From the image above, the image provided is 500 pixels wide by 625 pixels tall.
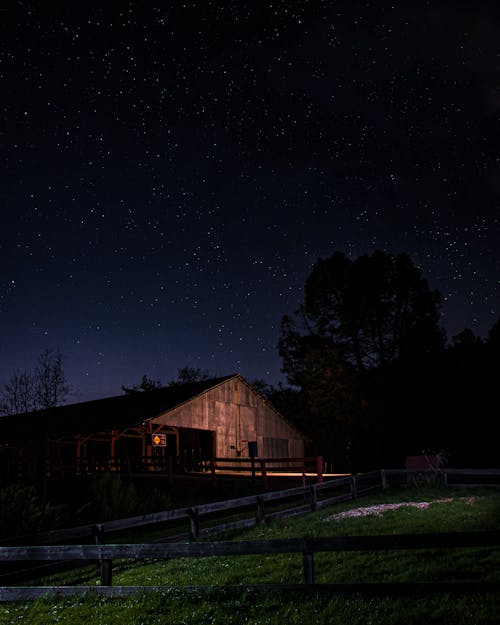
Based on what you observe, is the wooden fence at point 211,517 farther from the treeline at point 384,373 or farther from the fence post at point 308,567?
the treeline at point 384,373

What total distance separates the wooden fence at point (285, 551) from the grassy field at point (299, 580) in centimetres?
12

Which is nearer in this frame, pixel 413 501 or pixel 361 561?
pixel 361 561

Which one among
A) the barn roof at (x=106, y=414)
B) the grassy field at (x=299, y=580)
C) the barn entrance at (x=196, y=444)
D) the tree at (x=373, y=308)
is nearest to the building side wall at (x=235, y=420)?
the barn roof at (x=106, y=414)

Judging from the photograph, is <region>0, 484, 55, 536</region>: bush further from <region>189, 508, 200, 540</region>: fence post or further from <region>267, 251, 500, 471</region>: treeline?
<region>267, 251, 500, 471</region>: treeline

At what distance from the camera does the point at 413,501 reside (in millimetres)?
17734

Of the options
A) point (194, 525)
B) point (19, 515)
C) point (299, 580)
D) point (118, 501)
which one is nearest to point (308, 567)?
point (299, 580)

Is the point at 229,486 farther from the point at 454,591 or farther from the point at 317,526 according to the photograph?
the point at 454,591

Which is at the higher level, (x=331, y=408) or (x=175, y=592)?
(x=331, y=408)

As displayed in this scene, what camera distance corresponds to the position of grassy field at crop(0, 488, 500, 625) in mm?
6406

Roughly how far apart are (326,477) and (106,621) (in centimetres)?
2385

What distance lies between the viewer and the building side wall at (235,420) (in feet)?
111

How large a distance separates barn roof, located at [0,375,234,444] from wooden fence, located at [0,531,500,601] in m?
19.9

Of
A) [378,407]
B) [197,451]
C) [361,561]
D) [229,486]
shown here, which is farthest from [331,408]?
[361,561]

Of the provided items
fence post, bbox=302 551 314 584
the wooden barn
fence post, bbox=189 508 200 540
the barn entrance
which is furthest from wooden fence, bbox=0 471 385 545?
the barn entrance
